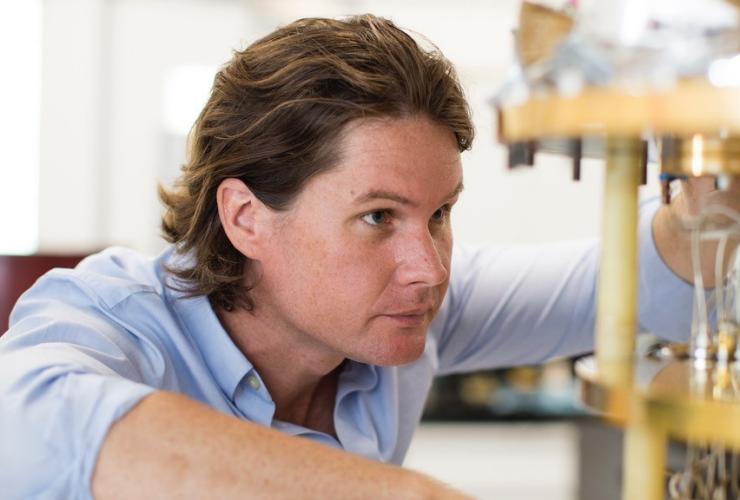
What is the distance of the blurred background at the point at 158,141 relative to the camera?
4.55 metres

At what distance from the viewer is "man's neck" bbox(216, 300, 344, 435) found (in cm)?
128

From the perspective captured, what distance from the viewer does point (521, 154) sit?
70 centimetres

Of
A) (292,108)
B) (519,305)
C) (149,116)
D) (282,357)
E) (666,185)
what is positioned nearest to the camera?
(666,185)

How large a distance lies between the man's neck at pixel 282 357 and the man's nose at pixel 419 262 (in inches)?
9.0

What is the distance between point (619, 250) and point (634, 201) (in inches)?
1.5

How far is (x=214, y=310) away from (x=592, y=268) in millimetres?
591

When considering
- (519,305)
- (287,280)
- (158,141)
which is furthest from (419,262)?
(158,141)

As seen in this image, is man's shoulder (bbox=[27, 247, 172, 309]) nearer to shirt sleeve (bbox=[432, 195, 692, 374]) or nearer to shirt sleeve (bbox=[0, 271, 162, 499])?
shirt sleeve (bbox=[0, 271, 162, 499])

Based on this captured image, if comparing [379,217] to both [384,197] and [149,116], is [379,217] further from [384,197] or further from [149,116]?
[149,116]

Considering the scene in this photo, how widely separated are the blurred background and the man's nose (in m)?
3.44

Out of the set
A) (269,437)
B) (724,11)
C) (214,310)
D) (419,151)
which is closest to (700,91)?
(724,11)

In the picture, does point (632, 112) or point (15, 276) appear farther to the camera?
point (15, 276)

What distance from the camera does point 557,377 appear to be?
14.2ft

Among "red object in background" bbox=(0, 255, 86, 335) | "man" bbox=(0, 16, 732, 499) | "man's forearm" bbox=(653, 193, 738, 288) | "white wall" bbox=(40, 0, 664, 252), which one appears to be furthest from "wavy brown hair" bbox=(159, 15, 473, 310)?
Result: "white wall" bbox=(40, 0, 664, 252)
